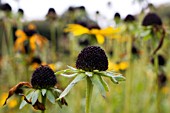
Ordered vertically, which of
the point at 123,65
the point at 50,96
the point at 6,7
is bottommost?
the point at 123,65

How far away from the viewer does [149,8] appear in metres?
2.03

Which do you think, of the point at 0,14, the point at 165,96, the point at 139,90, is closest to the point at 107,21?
the point at 0,14

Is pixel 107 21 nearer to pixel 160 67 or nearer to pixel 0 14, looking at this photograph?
pixel 160 67

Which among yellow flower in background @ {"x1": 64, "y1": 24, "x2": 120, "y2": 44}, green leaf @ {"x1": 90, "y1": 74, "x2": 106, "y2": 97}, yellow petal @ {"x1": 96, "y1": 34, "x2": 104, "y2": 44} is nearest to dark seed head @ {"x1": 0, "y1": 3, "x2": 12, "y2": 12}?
yellow flower in background @ {"x1": 64, "y1": 24, "x2": 120, "y2": 44}

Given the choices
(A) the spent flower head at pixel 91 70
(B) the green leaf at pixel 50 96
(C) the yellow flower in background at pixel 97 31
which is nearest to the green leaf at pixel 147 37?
(C) the yellow flower in background at pixel 97 31

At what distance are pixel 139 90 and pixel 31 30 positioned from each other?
4.43 feet

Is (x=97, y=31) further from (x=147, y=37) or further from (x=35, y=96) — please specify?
(x=35, y=96)

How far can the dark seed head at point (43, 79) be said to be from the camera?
0.95 m

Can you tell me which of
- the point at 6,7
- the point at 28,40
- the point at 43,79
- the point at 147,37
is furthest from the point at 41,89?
the point at 28,40

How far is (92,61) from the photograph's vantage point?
0.95 m

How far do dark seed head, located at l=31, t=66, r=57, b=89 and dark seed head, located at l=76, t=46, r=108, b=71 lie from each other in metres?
0.08

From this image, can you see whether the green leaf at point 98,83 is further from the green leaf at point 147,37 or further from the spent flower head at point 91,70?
the green leaf at point 147,37

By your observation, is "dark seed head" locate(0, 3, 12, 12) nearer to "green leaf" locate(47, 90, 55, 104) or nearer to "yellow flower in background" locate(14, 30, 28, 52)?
"yellow flower in background" locate(14, 30, 28, 52)

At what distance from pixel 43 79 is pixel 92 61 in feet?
0.42
